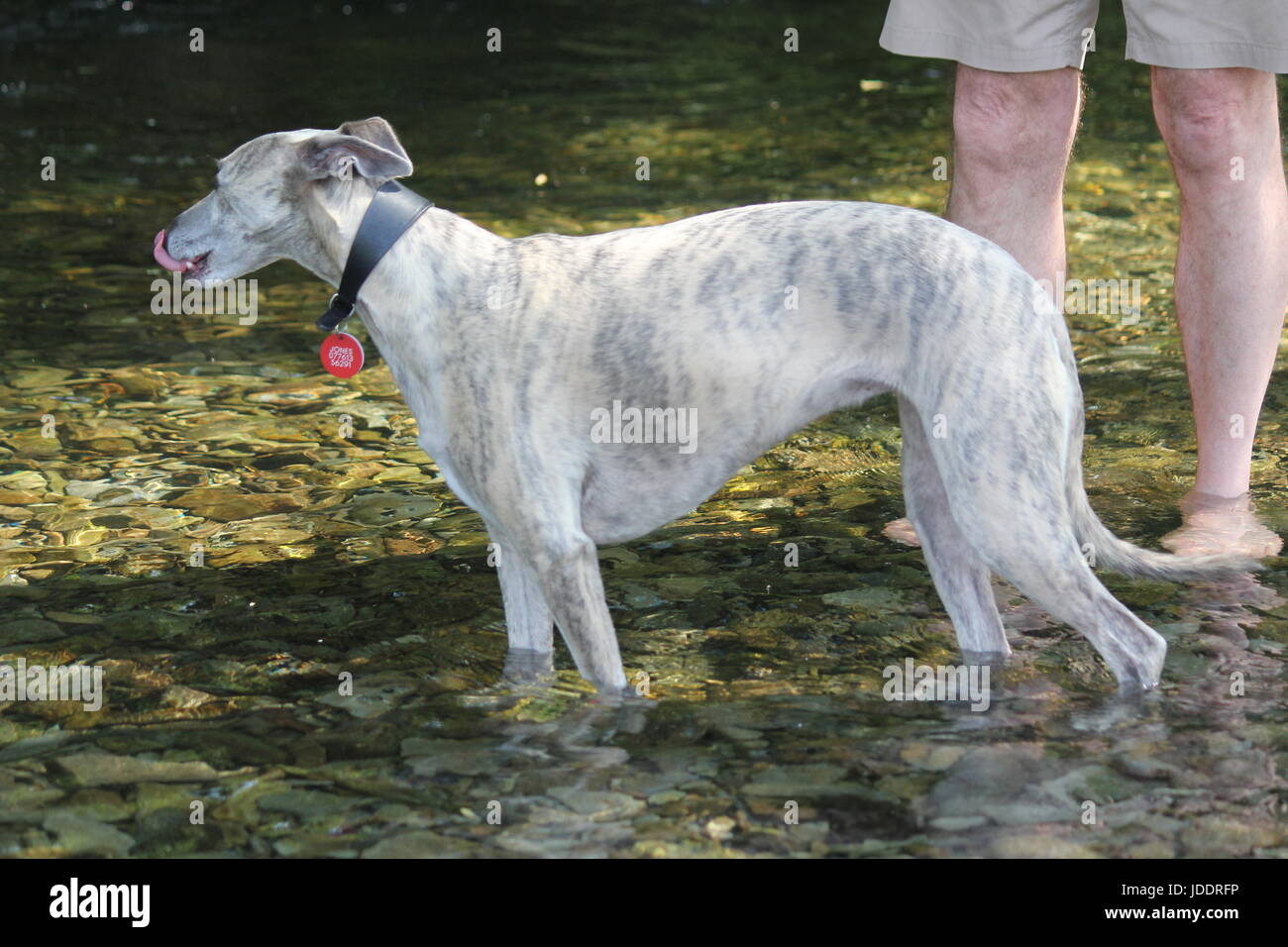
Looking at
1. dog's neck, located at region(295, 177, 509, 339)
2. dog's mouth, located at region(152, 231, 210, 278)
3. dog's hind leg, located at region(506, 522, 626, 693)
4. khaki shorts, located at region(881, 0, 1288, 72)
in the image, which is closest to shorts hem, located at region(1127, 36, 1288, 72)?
khaki shorts, located at region(881, 0, 1288, 72)

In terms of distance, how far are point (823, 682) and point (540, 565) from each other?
0.76m

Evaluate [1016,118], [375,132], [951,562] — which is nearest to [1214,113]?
[1016,118]

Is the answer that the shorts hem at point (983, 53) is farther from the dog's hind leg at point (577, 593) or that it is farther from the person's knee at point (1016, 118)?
the dog's hind leg at point (577, 593)

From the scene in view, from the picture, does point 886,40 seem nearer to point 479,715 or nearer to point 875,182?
point 479,715

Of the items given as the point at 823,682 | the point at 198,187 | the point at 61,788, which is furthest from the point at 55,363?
the point at 823,682

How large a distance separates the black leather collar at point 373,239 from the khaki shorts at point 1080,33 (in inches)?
63.6

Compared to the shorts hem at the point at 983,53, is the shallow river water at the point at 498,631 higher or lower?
lower

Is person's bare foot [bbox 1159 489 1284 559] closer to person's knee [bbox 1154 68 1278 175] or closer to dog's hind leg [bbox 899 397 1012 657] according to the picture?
dog's hind leg [bbox 899 397 1012 657]

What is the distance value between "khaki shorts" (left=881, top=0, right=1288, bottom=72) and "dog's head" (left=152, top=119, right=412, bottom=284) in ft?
5.44

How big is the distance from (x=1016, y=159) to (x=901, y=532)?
1077mm

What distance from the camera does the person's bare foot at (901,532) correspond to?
462 cm

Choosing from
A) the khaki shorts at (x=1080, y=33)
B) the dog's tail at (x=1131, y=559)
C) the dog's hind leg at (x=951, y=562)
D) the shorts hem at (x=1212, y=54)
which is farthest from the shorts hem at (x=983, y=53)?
the dog's hind leg at (x=951, y=562)
